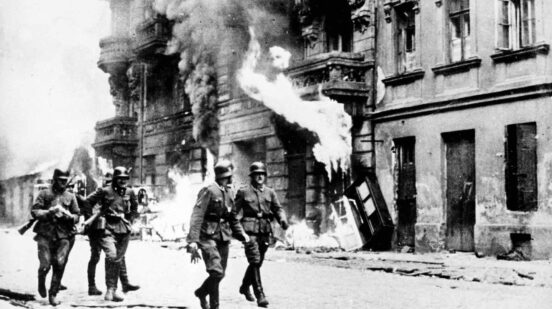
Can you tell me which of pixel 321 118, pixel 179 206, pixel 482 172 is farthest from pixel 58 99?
pixel 482 172

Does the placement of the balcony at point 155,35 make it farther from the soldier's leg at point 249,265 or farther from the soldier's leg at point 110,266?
the soldier's leg at point 249,265

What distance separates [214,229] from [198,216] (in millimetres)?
269

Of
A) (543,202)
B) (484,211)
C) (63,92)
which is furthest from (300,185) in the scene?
(63,92)

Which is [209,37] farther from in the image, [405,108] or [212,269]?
[212,269]

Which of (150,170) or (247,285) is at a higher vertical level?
(150,170)

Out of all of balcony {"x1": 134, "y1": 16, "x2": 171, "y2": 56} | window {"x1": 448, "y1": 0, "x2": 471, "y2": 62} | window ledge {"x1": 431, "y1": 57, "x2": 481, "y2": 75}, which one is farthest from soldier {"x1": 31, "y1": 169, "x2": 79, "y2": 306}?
balcony {"x1": 134, "y1": 16, "x2": 171, "y2": 56}

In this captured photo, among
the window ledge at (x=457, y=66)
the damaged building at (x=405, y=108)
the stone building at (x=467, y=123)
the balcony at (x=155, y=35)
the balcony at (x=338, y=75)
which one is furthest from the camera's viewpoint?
the balcony at (x=155, y=35)

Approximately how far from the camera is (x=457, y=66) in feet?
63.9

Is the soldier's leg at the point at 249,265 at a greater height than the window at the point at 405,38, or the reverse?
the window at the point at 405,38

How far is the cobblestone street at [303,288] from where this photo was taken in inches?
423

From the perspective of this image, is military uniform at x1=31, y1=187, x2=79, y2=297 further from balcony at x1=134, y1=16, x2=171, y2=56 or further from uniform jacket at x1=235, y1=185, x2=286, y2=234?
balcony at x1=134, y1=16, x2=171, y2=56

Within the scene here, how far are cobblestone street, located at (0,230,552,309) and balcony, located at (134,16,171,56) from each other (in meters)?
16.8

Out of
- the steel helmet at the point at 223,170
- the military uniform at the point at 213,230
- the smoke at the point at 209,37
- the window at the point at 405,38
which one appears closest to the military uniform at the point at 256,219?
the military uniform at the point at 213,230

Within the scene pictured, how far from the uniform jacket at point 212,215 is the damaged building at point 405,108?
943 cm
